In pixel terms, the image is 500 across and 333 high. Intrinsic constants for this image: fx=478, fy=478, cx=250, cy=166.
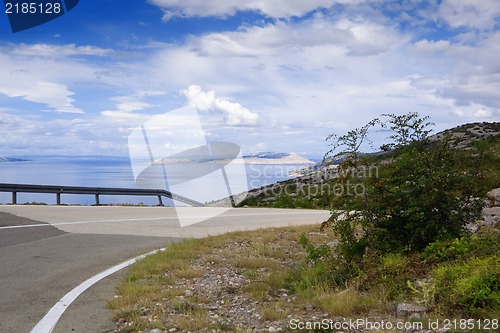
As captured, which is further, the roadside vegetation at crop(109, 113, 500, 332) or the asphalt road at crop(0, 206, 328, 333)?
the asphalt road at crop(0, 206, 328, 333)

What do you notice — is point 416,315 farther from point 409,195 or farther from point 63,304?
point 63,304

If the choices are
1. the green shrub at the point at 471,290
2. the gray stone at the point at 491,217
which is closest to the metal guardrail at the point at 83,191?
the gray stone at the point at 491,217

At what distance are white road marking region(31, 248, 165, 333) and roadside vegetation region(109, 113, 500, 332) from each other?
0.61 m

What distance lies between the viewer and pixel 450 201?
24.7ft

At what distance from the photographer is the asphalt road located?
254 inches

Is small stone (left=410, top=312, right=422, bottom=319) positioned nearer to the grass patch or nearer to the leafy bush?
the grass patch

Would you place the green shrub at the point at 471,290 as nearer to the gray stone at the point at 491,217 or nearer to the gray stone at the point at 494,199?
the gray stone at the point at 491,217

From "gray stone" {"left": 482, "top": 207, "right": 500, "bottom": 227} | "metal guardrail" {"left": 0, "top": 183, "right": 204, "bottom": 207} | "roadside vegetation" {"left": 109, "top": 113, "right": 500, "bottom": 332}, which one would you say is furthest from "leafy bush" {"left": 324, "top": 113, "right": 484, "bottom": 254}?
"metal guardrail" {"left": 0, "top": 183, "right": 204, "bottom": 207}

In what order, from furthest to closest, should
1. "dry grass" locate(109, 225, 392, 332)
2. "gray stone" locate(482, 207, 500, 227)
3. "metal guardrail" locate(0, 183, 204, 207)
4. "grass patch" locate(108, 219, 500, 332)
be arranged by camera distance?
"metal guardrail" locate(0, 183, 204, 207) → "gray stone" locate(482, 207, 500, 227) → "dry grass" locate(109, 225, 392, 332) → "grass patch" locate(108, 219, 500, 332)

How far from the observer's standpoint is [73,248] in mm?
11164

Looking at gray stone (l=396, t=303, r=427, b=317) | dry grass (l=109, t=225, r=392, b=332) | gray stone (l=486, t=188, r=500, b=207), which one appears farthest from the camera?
gray stone (l=486, t=188, r=500, b=207)

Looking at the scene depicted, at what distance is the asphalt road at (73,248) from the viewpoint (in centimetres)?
645

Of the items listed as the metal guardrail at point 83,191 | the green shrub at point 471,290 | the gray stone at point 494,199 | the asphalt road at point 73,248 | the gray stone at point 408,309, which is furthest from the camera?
the metal guardrail at point 83,191

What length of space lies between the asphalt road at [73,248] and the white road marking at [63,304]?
85 millimetres
